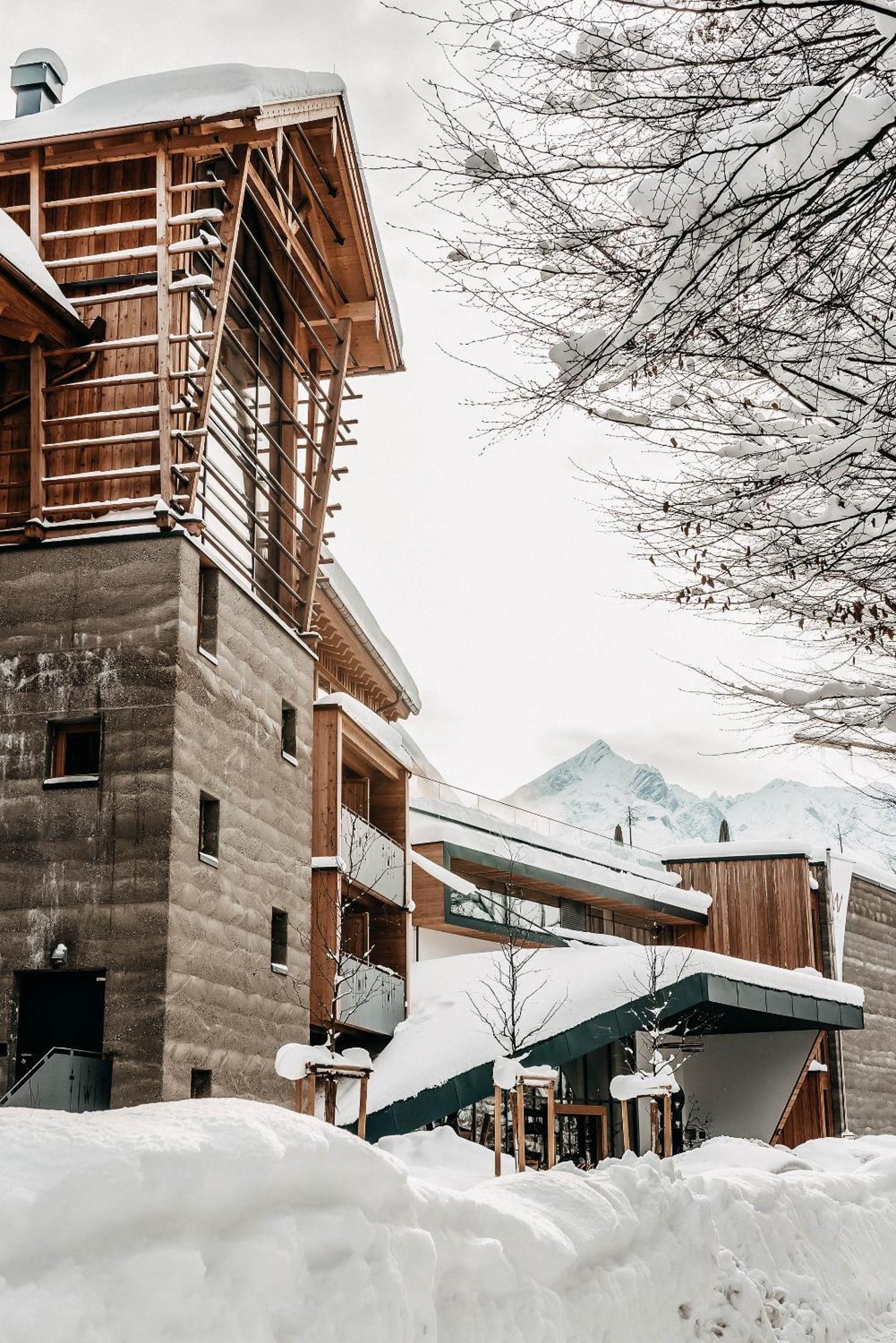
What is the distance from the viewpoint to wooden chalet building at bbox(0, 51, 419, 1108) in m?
15.5

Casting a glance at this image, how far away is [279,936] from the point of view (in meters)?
19.3

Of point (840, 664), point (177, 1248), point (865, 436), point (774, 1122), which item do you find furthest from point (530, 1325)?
point (774, 1122)

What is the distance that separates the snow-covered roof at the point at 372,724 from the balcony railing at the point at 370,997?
13.6 ft

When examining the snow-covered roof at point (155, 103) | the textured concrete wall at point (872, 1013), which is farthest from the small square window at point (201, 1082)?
the textured concrete wall at point (872, 1013)

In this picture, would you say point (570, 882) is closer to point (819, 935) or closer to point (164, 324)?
point (819, 935)

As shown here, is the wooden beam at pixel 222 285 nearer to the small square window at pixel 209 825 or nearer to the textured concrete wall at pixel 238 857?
the textured concrete wall at pixel 238 857

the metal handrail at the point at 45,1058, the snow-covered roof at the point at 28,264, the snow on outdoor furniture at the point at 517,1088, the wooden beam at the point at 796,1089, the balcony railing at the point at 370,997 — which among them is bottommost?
the wooden beam at the point at 796,1089

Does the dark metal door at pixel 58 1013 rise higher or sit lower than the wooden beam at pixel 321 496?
lower

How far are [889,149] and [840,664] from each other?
4.91 metres

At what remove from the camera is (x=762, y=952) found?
40.0 meters

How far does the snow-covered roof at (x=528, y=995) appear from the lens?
23672 mm

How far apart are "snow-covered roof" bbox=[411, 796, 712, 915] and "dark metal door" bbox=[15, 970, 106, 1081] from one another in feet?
52.8

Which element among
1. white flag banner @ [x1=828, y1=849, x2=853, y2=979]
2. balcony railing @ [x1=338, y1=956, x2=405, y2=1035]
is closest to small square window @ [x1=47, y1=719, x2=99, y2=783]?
balcony railing @ [x1=338, y1=956, x2=405, y2=1035]

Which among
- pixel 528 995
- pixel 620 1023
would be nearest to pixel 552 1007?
pixel 528 995
